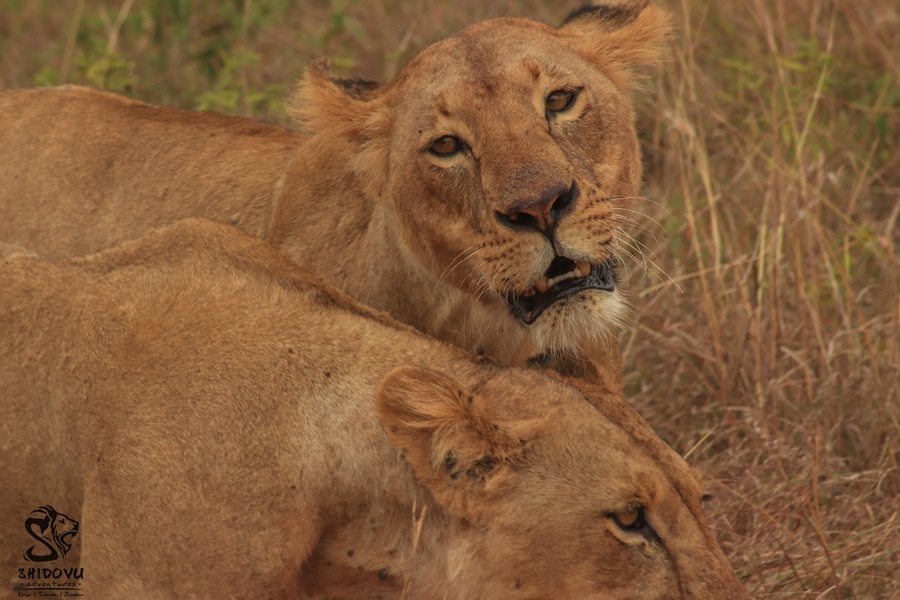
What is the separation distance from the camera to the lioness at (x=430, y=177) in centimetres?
408

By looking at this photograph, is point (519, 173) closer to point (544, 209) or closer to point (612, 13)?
point (544, 209)

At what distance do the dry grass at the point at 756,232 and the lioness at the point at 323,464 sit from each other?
1.21m

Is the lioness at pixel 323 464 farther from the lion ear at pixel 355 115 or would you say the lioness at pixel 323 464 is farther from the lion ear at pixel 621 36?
the lion ear at pixel 621 36

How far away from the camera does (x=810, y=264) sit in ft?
19.8

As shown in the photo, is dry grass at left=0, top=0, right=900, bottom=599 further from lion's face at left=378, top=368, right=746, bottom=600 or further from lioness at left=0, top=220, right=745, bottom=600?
lioness at left=0, top=220, right=745, bottom=600

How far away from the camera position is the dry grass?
4871mm

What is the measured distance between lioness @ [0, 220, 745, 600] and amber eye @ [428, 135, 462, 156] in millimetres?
693

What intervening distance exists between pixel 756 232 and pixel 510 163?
2611 mm

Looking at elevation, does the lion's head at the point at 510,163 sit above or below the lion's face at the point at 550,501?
above

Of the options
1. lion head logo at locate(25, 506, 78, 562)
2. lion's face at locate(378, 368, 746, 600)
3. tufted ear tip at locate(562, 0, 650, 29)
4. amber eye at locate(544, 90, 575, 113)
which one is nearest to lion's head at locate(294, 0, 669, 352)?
amber eye at locate(544, 90, 575, 113)

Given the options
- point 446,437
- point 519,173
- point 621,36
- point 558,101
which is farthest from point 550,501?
point 621,36

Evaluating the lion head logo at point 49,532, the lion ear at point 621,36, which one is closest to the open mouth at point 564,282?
the lion ear at point 621,36

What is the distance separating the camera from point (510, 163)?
13.2ft

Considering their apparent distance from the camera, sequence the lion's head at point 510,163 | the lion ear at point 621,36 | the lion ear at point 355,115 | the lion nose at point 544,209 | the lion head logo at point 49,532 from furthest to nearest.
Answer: the lion ear at point 621,36
the lion ear at point 355,115
the lion's head at point 510,163
the lion nose at point 544,209
the lion head logo at point 49,532
